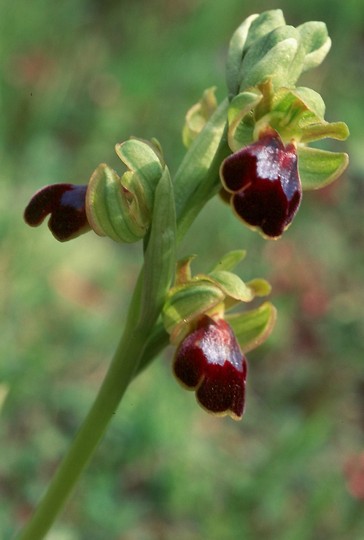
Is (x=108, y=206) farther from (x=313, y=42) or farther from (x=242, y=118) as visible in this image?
(x=313, y=42)

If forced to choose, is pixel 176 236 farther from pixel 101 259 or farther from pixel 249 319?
pixel 101 259

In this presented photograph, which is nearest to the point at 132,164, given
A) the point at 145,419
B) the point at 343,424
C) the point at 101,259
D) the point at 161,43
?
the point at 145,419

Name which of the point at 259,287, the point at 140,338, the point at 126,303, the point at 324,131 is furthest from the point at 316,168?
the point at 126,303

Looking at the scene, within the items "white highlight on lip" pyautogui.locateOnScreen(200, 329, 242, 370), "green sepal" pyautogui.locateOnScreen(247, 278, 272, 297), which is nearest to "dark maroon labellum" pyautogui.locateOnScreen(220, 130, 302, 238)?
"white highlight on lip" pyautogui.locateOnScreen(200, 329, 242, 370)

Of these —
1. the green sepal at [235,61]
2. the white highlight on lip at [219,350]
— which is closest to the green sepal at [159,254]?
the white highlight on lip at [219,350]

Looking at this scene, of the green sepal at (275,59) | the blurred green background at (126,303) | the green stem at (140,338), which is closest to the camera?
the green sepal at (275,59)

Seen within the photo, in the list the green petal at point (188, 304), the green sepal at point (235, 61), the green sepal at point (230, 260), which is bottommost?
the green sepal at point (230, 260)

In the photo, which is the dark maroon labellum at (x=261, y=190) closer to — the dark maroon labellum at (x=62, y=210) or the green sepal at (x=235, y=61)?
the green sepal at (x=235, y=61)
